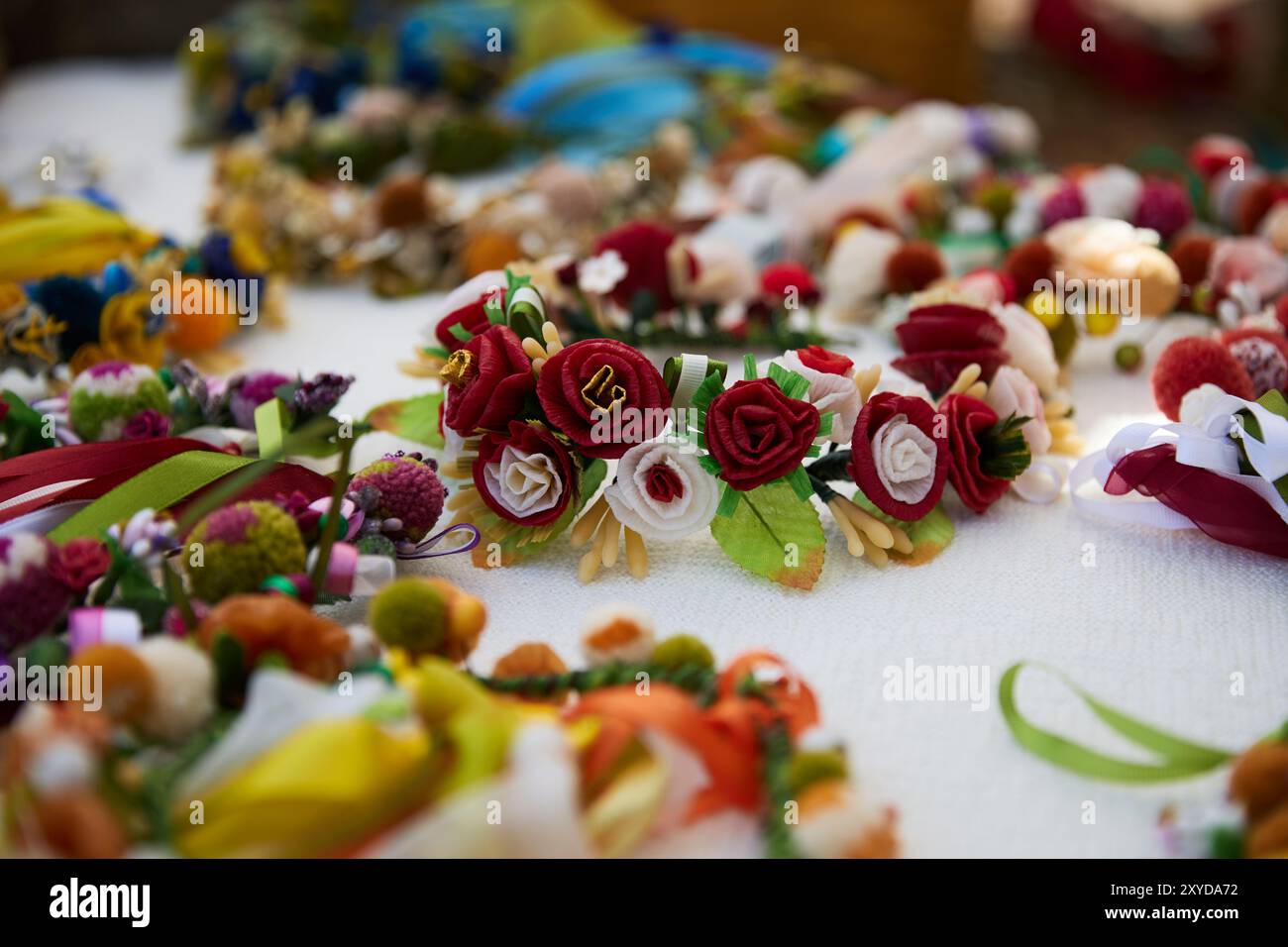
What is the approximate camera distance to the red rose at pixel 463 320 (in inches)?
38.7

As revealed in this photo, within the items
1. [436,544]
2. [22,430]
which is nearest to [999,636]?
[436,544]

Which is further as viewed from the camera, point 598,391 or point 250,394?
point 250,394

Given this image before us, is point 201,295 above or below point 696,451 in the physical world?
above

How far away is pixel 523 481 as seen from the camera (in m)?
0.89

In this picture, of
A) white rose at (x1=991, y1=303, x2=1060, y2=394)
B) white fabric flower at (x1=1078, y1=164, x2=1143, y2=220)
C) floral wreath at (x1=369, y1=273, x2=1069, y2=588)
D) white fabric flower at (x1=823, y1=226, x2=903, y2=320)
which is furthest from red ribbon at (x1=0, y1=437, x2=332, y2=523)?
white fabric flower at (x1=1078, y1=164, x2=1143, y2=220)

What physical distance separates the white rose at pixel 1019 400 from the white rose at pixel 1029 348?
6cm

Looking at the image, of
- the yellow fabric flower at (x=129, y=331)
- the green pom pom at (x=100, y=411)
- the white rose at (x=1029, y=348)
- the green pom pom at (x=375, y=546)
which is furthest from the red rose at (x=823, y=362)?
the yellow fabric flower at (x=129, y=331)

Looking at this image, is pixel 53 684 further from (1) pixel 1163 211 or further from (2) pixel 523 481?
(1) pixel 1163 211

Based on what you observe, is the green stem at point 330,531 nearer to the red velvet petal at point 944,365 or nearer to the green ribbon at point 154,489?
the green ribbon at point 154,489

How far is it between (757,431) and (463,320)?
0.28 metres

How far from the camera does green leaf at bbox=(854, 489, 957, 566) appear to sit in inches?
36.9

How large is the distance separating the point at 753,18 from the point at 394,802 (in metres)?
2.48
